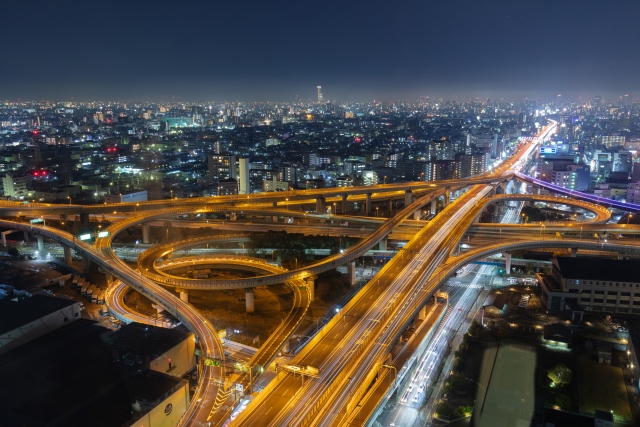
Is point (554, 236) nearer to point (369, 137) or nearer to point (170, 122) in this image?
point (369, 137)

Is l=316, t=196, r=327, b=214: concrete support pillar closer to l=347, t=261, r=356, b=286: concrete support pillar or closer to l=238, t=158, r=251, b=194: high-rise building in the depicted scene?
l=347, t=261, r=356, b=286: concrete support pillar

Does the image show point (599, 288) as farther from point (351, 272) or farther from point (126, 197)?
point (126, 197)

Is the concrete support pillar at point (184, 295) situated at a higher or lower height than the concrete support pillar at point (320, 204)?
lower

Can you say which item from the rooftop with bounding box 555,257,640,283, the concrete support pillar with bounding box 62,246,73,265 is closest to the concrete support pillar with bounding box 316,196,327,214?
the concrete support pillar with bounding box 62,246,73,265

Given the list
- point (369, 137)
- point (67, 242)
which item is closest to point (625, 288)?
point (67, 242)

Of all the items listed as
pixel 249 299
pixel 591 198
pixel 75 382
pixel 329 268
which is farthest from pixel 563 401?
pixel 591 198

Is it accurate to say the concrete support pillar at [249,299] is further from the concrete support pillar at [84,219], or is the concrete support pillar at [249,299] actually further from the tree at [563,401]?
the concrete support pillar at [84,219]

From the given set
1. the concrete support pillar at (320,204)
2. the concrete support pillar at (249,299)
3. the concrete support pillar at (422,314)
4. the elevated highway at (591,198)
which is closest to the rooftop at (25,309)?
the concrete support pillar at (249,299)
